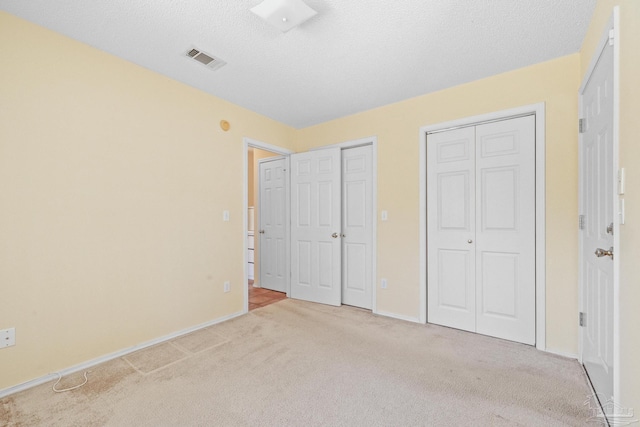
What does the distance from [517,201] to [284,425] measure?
97.8 inches

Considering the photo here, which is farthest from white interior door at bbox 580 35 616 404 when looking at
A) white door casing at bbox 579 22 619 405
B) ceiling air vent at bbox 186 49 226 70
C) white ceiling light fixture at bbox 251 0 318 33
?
ceiling air vent at bbox 186 49 226 70

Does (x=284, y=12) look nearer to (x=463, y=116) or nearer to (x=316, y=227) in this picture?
(x=463, y=116)

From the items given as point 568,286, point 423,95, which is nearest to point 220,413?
point 568,286

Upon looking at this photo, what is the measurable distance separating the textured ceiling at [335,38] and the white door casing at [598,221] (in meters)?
0.52

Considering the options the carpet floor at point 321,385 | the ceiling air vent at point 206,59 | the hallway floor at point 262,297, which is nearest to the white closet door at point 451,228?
the carpet floor at point 321,385

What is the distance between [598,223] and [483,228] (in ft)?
3.22

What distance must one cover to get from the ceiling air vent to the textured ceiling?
0.17 feet

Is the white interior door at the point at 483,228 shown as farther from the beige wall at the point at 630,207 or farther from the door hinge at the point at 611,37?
the beige wall at the point at 630,207

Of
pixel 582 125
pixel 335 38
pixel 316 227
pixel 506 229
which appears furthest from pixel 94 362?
pixel 582 125

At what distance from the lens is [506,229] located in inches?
101

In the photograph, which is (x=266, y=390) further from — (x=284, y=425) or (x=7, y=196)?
(x=7, y=196)

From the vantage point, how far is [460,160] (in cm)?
281

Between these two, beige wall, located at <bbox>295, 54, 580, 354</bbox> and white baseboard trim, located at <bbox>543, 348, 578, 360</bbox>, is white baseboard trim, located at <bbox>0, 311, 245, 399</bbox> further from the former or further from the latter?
white baseboard trim, located at <bbox>543, 348, 578, 360</bbox>

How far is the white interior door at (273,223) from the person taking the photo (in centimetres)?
424
